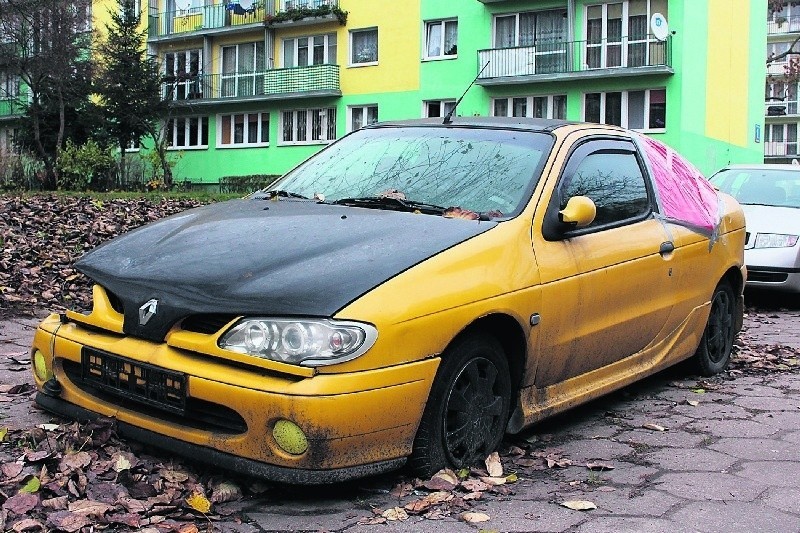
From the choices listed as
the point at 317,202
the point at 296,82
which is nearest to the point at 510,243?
the point at 317,202

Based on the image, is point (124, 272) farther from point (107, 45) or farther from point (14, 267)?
point (107, 45)

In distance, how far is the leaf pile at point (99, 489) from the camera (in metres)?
3.18

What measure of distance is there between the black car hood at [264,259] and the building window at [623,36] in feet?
95.2

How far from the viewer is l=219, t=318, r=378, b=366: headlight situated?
332 cm

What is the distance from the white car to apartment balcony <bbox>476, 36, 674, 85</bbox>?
20.4 meters

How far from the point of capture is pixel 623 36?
3203 cm

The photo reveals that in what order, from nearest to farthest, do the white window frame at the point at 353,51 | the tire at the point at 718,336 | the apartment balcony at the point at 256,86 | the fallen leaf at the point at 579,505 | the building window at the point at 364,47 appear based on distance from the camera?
the fallen leaf at the point at 579,505
the tire at the point at 718,336
the white window frame at the point at 353,51
the building window at the point at 364,47
the apartment balcony at the point at 256,86

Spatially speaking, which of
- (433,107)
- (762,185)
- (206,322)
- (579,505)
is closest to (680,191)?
(579,505)

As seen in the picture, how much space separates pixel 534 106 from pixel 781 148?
139ft

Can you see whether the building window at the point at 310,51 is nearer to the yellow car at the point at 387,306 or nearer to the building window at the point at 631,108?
the building window at the point at 631,108

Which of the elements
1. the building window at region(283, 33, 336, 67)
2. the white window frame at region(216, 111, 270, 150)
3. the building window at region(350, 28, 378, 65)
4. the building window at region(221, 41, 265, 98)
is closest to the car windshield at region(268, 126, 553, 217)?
the building window at region(350, 28, 378, 65)

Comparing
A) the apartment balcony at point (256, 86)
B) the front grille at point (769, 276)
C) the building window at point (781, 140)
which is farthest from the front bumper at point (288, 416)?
the building window at point (781, 140)

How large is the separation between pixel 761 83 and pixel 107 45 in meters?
27.7

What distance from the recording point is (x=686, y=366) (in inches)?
243
